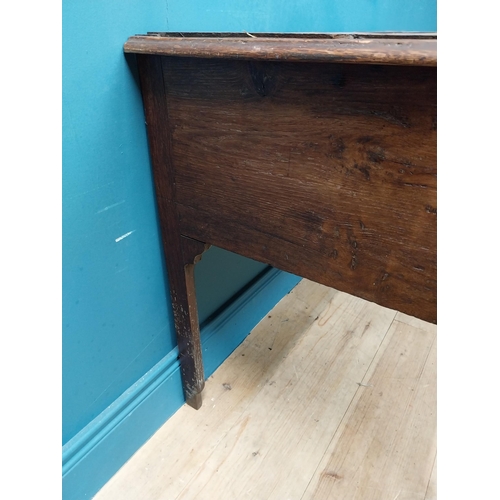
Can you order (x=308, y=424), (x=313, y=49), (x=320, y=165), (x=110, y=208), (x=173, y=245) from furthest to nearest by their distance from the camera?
(x=308, y=424)
(x=173, y=245)
(x=110, y=208)
(x=320, y=165)
(x=313, y=49)

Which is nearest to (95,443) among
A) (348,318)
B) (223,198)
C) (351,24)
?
(223,198)

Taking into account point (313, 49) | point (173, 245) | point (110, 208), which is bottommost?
point (173, 245)

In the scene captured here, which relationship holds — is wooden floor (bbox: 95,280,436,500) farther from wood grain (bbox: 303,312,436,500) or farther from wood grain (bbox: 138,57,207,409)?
wood grain (bbox: 138,57,207,409)

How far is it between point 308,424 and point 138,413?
1.20ft

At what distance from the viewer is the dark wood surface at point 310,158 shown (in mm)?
515

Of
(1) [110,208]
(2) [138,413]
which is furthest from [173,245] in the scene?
(2) [138,413]

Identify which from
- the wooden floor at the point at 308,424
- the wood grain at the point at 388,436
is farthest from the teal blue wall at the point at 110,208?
the wood grain at the point at 388,436

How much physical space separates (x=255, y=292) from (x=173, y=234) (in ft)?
1.43

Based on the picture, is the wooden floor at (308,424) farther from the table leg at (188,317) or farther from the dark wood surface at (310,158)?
the dark wood surface at (310,158)

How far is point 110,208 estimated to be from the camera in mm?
752

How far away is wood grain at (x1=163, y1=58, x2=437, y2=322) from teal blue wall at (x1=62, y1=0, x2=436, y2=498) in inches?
3.4

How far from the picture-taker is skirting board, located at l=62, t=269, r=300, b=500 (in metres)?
0.80

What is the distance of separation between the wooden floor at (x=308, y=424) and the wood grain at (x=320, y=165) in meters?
0.44

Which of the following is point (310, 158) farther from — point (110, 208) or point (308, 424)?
point (308, 424)
